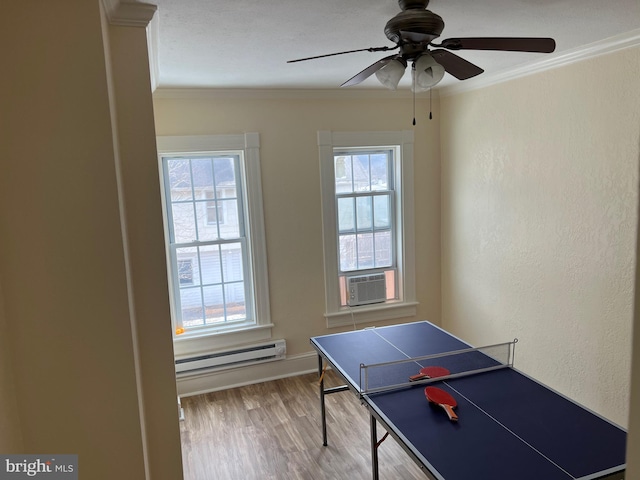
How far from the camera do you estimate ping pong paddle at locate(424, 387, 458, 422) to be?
7.06 feet

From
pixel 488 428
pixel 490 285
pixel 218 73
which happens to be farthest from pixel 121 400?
pixel 490 285

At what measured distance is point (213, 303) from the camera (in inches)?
171

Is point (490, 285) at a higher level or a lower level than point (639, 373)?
lower

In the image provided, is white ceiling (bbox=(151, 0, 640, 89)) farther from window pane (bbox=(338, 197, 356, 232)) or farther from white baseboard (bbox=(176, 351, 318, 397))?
white baseboard (bbox=(176, 351, 318, 397))

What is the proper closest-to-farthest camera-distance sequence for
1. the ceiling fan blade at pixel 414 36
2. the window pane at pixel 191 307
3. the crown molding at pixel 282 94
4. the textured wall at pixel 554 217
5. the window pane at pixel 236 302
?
1. the ceiling fan blade at pixel 414 36
2. the textured wall at pixel 554 217
3. the crown molding at pixel 282 94
4. the window pane at pixel 191 307
5. the window pane at pixel 236 302

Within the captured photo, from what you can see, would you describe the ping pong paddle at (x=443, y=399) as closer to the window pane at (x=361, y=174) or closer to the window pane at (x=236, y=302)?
the window pane at (x=236, y=302)

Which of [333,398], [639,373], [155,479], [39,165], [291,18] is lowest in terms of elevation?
[333,398]

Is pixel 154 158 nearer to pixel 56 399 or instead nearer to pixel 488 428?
pixel 56 399

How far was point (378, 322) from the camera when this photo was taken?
480 cm

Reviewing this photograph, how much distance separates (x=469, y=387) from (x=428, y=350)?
0.56 metres

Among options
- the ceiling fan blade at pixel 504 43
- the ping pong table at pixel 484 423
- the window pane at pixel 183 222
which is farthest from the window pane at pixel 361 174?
the ceiling fan blade at pixel 504 43

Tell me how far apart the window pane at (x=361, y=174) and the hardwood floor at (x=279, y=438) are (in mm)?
1857

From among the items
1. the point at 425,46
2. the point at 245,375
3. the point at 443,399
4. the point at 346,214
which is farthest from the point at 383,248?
the point at 425,46

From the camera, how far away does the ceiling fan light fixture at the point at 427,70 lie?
211 centimetres
